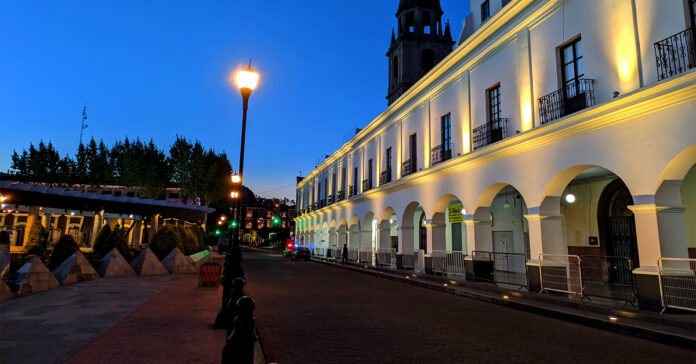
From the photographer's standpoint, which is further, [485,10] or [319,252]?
[319,252]

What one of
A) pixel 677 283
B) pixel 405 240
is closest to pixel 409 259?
pixel 405 240

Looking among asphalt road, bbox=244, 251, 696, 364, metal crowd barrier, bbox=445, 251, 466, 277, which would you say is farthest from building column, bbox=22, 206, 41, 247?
metal crowd barrier, bbox=445, 251, 466, 277

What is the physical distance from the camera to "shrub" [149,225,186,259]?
1787 centimetres

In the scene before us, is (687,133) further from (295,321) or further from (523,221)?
(523,221)

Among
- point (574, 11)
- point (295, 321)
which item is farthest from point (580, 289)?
point (574, 11)

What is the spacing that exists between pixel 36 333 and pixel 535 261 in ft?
39.8

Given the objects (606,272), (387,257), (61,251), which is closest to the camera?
(61,251)

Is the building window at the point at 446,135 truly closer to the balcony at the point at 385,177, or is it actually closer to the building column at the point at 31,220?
the balcony at the point at 385,177

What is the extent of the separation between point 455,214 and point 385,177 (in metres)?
5.54

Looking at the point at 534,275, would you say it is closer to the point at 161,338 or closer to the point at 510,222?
the point at 510,222

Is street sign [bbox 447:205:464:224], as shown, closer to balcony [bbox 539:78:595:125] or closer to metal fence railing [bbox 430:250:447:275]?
metal fence railing [bbox 430:250:447:275]

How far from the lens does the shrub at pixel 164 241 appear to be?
17.9 meters

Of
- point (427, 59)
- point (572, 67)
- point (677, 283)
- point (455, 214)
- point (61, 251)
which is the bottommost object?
point (677, 283)

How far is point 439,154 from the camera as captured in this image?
739 inches
